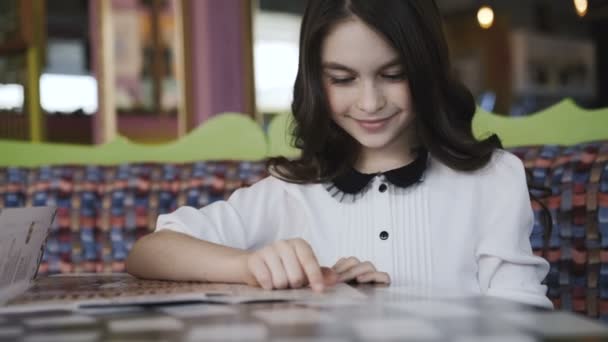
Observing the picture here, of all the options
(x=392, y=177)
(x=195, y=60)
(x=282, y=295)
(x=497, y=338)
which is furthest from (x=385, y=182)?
(x=195, y=60)

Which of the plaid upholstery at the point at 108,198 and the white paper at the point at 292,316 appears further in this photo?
the plaid upholstery at the point at 108,198

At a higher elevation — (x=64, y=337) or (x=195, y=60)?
(x=195, y=60)

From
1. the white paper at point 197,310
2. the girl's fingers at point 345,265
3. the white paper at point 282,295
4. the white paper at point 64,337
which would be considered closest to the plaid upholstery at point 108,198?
the girl's fingers at point 345,265

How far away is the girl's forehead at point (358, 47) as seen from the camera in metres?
1.03

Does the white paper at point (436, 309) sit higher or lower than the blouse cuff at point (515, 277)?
higher

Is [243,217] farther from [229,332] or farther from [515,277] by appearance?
[229,332]

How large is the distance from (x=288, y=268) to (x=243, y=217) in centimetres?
49

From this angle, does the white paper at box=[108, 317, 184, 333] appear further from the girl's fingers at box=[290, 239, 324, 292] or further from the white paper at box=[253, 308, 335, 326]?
the girl's fingers at box=[290, 239, 324, 292]

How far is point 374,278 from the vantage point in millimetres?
775

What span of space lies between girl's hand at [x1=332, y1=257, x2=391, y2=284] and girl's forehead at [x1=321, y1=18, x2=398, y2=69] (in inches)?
13.3

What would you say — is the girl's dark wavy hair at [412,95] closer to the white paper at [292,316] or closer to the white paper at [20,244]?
the white paper at [20,244]

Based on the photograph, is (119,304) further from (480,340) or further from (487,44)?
(487,44)

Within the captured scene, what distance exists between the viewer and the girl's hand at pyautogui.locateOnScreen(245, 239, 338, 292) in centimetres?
73

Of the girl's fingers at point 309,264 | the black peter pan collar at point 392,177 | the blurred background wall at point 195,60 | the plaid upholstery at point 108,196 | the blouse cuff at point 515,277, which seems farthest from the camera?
the blurred background wall at point 195,60
